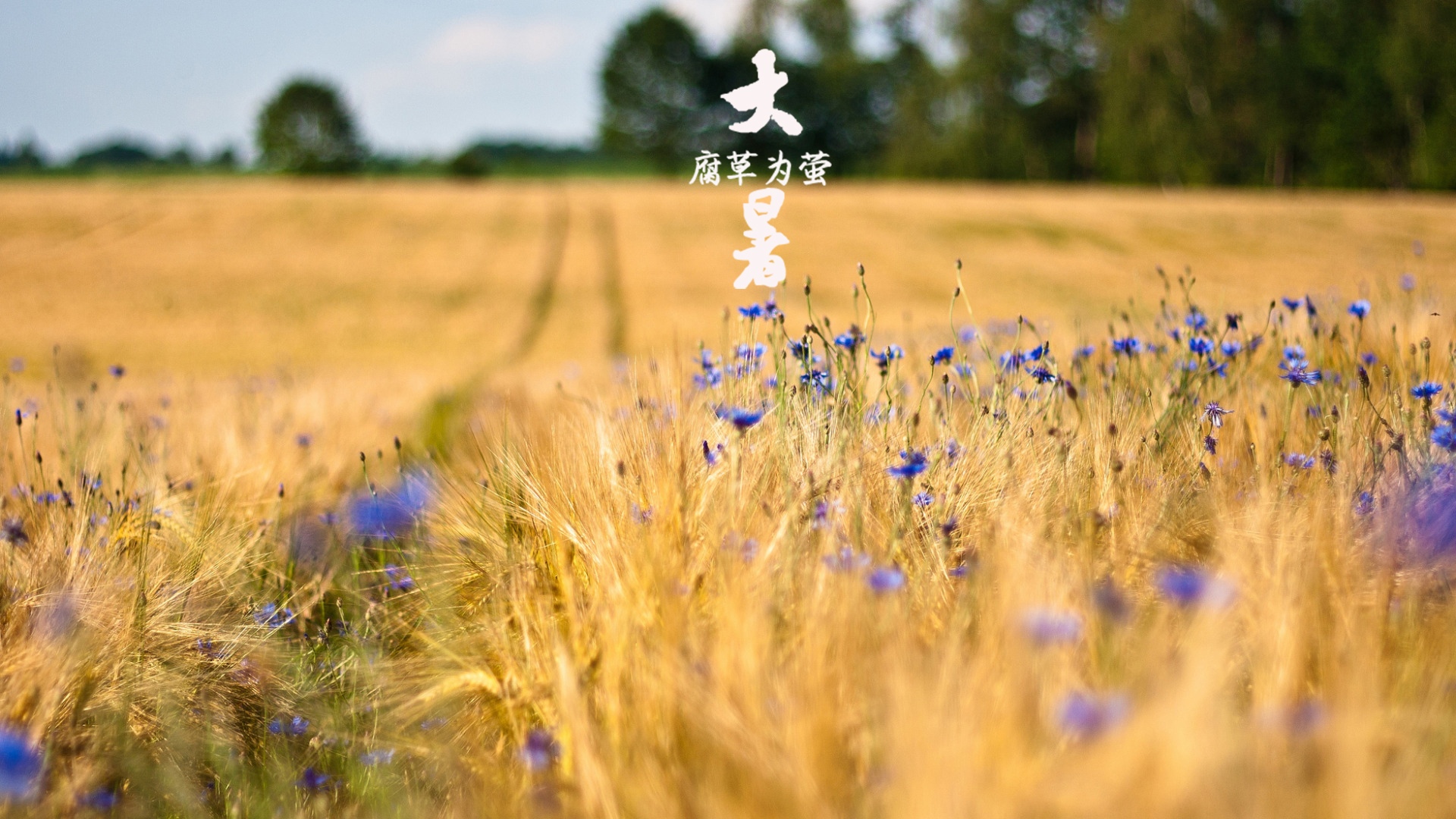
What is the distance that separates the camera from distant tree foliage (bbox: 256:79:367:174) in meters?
68.9

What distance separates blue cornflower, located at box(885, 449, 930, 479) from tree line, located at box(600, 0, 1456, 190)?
41826mm

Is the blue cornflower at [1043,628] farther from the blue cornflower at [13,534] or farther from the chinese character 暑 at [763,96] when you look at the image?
the chinese character 暑 at [763,96]

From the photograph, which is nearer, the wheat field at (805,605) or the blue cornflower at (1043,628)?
the blue cornflower at (1043,628)

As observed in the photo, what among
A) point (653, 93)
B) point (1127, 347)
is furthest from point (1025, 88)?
point (1127, 347)

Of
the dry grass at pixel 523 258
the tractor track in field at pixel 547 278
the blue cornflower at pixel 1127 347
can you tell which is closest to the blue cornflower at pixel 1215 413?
the blue cornflower at pixel 1127 347

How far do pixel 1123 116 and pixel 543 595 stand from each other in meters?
43.7

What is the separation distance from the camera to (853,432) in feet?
6.26

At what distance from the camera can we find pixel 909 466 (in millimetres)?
1556

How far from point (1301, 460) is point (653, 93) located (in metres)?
65.8

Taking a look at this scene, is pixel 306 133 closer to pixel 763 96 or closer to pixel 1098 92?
pixel 1098 92

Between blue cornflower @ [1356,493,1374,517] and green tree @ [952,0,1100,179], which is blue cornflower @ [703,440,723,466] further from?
green tree @ [952,0,1100,179]

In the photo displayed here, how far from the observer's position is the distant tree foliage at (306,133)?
6888cm

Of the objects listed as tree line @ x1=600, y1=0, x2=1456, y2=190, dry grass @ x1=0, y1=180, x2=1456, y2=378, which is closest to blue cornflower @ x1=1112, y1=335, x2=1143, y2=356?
dry grass @ x1=0, y1=180, x2=1456, y2=378

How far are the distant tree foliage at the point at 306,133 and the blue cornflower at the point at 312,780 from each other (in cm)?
7459
